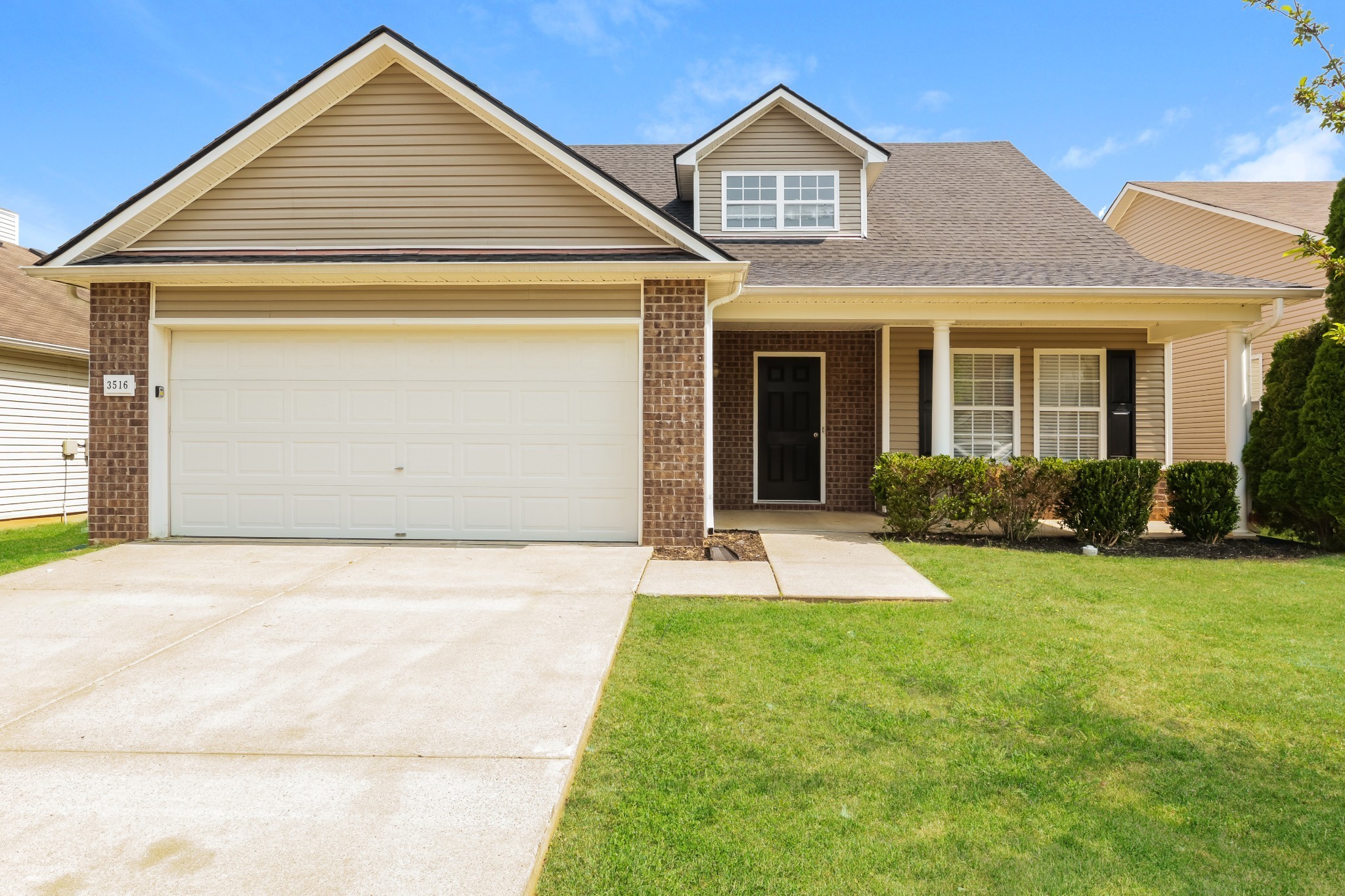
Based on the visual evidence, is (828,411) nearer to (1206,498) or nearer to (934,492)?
(934,492)

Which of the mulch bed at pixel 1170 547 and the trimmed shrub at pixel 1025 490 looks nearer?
the mulch bed at pixel 1170 547

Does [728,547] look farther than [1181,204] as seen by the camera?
No

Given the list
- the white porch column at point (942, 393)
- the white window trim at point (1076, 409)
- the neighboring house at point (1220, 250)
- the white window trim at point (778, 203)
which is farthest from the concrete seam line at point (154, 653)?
the neighboring house at point (1220, 250)

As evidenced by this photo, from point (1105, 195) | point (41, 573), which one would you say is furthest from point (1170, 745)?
point (1105, 195)

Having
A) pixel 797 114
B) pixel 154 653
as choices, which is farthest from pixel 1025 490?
pixel 154 653

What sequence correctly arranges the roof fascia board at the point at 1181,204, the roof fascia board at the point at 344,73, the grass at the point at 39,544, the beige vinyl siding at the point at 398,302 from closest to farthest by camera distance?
the grass at the point at 39,544
the roof fascia board at the point at 344,73
the beige vinyl siding at the point at 398,302
the roof fascia board at the point at 1181,204

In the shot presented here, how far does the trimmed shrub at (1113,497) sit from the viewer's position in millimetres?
8461

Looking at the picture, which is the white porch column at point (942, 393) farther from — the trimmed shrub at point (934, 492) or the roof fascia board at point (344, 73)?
the roof fascia board at point (344, 73)

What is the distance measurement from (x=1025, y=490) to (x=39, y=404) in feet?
47.3

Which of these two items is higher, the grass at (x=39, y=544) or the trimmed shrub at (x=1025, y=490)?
the trimmed shrub at (x=1025, y=490)

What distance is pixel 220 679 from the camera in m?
3.96

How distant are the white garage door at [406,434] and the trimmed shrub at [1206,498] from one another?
6563mm

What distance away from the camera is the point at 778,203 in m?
11.4

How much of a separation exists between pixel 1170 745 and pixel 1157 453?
9.34m
